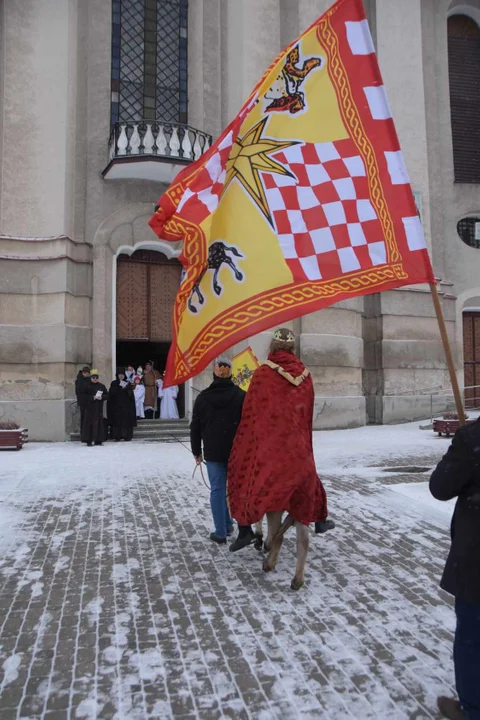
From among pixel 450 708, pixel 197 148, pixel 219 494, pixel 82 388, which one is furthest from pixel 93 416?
pixel 450 708

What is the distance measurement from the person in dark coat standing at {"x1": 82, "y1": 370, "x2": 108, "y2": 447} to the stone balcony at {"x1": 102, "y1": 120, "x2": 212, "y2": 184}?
5271 millimetres

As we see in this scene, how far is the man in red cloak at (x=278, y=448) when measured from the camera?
14.1 ft

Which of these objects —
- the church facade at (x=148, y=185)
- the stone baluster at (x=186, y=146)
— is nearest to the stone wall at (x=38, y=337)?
the church facade at (x=148, y=185)

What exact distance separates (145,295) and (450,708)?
44.4 ft

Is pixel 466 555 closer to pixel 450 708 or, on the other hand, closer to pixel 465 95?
pixel 450 708

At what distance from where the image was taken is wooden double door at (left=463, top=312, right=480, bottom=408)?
18578 millimetres

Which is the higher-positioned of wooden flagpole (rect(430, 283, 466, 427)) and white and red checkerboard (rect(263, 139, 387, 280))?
white and red checkerboard (rect(263, 139, 387, 280))

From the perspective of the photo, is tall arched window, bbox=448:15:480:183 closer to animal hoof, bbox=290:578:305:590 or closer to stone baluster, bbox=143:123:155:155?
stone baluster, bbox=143:123:155:155

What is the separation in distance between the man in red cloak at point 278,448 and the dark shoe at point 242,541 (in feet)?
1.98

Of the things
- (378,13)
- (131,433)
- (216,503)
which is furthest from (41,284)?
(378,13)

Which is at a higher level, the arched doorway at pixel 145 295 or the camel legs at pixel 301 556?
the arched doorway at pixel 145 295

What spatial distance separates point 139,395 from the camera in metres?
15.9

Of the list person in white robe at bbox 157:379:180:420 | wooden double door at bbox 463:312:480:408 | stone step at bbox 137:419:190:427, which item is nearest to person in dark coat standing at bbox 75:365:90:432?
stone step at bbox 137:419:190:427

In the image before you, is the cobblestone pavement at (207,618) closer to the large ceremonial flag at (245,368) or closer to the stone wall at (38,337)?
the large ceremonial flag at (245,368)
